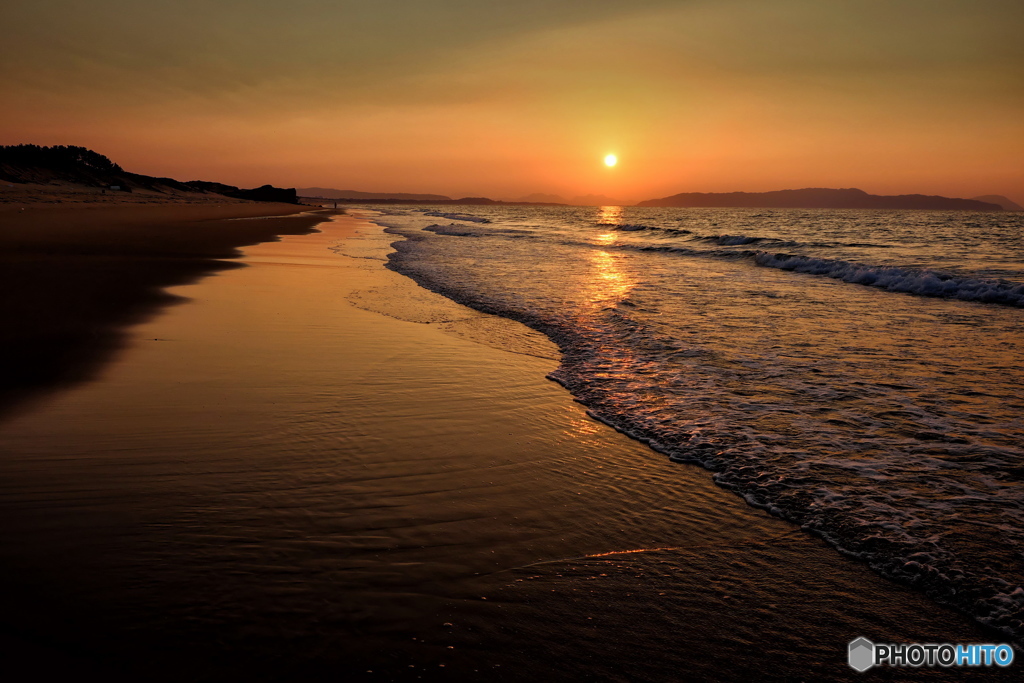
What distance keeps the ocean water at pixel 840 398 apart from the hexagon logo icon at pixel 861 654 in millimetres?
713

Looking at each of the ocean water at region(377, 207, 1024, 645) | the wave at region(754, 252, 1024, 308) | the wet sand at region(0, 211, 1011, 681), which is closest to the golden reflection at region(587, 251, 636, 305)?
the ocean water at region(377, 207, 1024, 645)

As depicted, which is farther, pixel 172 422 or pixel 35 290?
pixel 35 290

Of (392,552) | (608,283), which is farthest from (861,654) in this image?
(608,283)

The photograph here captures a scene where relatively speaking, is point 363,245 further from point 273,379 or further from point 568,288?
point 273,379

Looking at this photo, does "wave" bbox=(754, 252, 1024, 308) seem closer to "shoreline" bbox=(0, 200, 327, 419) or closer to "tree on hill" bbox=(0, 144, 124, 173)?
"shoreline" bbox=(0, 200, 327, 419)

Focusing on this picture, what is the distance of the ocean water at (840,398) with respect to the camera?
3623mm

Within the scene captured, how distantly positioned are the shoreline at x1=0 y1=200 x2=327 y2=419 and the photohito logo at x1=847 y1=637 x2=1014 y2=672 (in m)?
6.43

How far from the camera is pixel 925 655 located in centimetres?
272

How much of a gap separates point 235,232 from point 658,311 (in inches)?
1015

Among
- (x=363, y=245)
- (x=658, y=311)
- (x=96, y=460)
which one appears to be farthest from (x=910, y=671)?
(x=363, y=245)

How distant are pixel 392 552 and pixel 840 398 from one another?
17.0 feet

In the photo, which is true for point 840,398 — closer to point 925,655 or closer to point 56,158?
point 925,655

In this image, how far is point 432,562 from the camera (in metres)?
3.13

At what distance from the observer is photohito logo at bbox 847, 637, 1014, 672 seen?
2.64 metres
